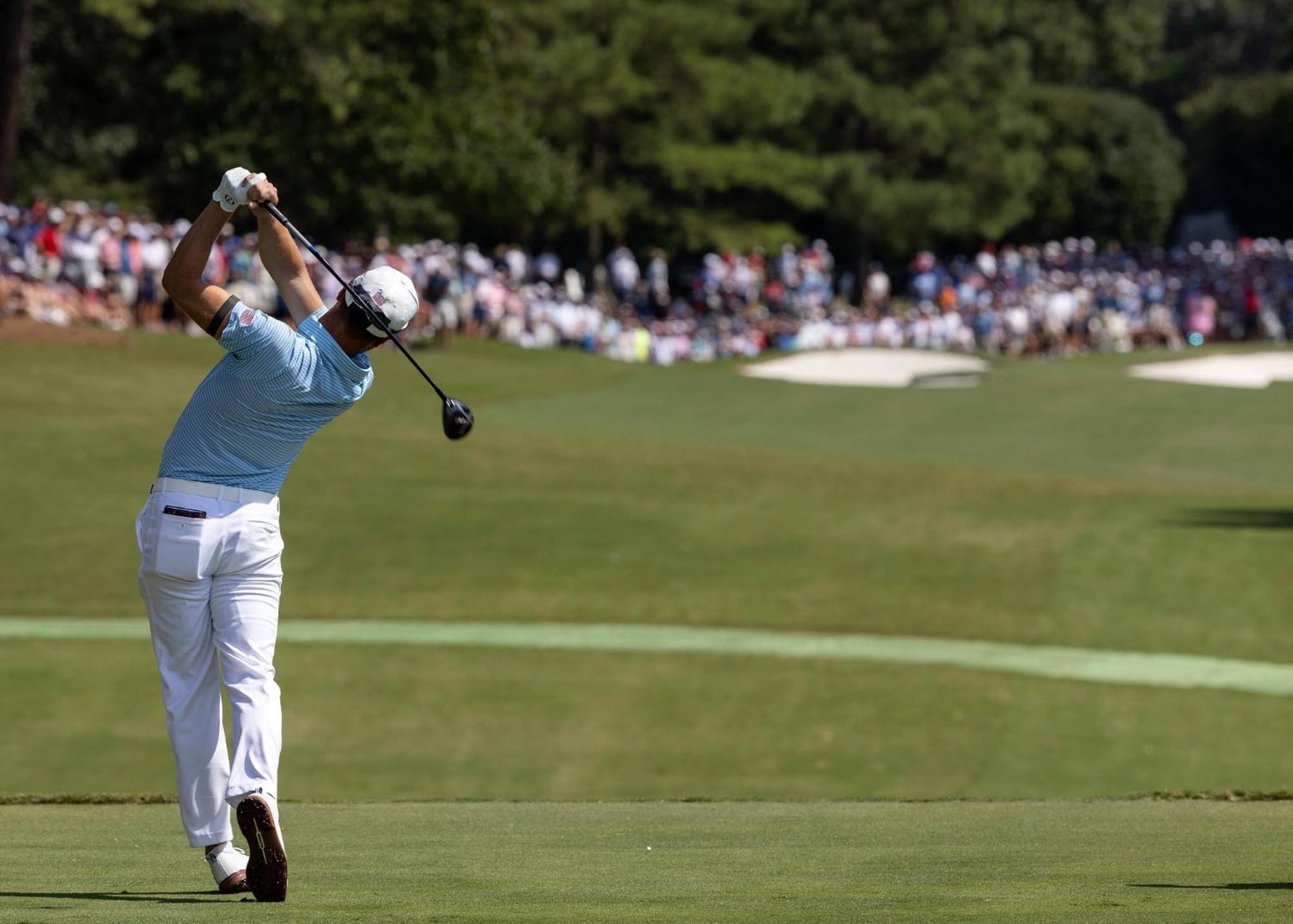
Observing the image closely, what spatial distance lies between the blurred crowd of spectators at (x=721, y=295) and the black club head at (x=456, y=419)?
27.3 metres

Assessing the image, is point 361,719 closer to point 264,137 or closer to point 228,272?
point 228,272

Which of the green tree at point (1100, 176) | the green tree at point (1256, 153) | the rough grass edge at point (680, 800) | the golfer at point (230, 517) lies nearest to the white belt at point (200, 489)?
the golfer at point (230, 517)

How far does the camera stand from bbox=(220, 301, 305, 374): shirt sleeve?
6.40 meters

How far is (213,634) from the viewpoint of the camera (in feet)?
22.0

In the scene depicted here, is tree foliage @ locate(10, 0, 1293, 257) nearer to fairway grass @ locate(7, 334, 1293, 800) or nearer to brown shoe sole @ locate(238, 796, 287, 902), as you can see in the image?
fairway grass @ locate(7, 334, 1293, 800)

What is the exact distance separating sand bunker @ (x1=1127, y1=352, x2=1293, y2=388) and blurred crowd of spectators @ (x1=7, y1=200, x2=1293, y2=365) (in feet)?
17.7

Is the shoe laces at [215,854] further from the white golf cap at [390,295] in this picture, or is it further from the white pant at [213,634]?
the white golf cap at [390,295]

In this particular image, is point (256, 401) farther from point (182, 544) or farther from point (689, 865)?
point (689, 865)

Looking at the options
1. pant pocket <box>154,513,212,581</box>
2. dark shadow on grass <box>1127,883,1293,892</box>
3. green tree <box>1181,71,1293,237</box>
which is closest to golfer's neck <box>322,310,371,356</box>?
pant pocket <box>154,513,212,581</box>

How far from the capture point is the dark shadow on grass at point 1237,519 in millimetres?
22500

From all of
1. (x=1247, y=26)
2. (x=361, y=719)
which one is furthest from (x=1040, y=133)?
(x=361, y=719)

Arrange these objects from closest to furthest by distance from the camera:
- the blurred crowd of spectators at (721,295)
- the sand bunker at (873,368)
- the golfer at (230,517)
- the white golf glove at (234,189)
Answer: the golfer at (230,517), the white golf glove at (234,189), the blurred crowd of spectators at (721,295), the sand bunker at (873,368)

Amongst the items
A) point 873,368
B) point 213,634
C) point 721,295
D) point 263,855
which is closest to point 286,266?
point 213,634

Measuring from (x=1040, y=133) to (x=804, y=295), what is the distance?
66.5 feet
